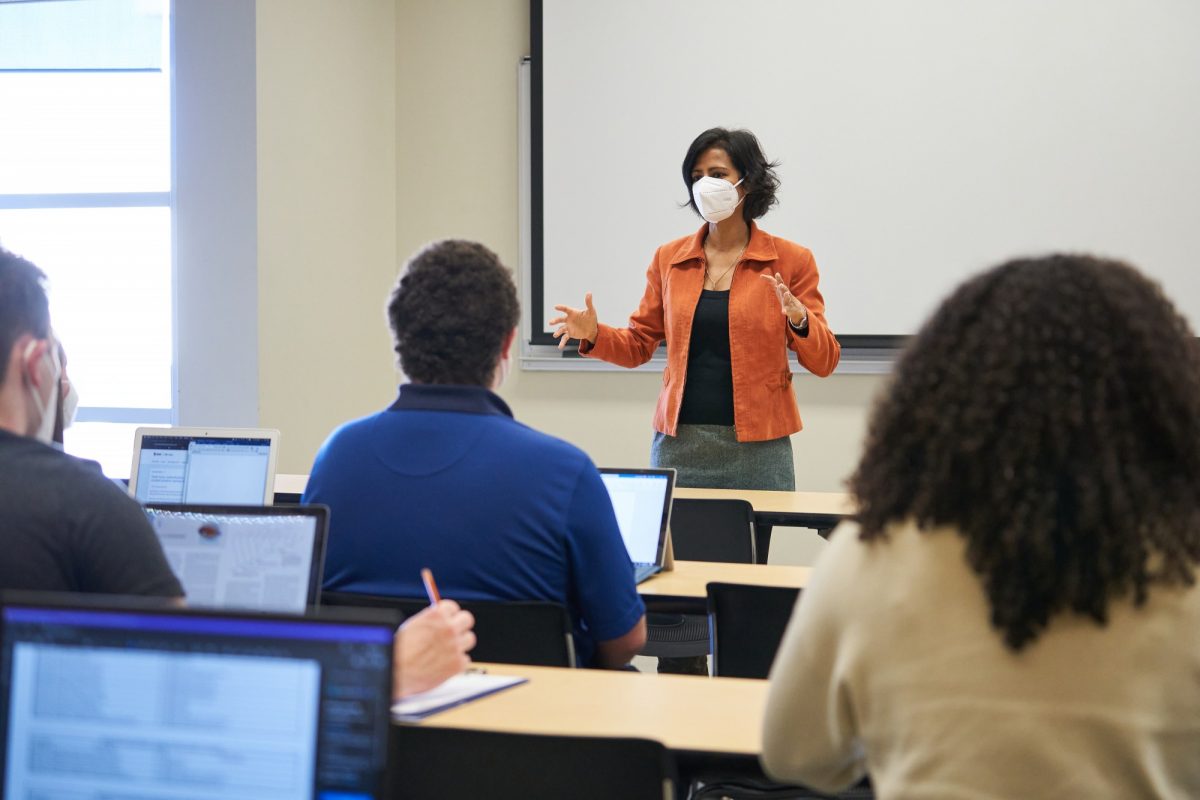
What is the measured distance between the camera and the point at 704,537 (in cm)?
288

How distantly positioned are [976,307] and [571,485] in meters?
0.82

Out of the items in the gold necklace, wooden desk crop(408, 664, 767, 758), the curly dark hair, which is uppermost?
the gold necklace

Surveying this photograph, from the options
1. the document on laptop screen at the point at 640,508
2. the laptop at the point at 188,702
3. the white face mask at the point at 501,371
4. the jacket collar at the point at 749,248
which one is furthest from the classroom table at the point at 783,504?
the laptop at the point at 188,702

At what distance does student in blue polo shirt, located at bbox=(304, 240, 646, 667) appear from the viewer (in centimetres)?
171

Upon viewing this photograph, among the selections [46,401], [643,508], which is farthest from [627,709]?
[643,508]

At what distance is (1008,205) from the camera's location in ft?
15.1

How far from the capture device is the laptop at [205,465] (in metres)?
2.70

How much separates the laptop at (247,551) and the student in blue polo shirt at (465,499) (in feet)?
0.29

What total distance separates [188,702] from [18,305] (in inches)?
25.5

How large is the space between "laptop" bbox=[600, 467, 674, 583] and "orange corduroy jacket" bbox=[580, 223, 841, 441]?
0.90 metres

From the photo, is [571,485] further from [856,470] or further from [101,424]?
[101,424]

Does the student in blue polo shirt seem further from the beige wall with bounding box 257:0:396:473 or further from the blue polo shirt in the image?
the beige wall with bounding box 257:0:396:473

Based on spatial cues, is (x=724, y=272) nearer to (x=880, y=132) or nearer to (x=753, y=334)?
(x=753, y=334)

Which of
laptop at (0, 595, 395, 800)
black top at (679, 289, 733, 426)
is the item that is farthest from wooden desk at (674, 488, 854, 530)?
laptop at (0, 595, 395, 800)
